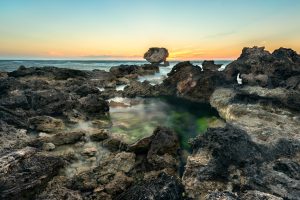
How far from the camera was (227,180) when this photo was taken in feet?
51.9

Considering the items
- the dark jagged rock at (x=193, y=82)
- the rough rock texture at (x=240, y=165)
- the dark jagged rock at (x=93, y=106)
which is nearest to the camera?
the rough rock texture at (x=240, y=165)

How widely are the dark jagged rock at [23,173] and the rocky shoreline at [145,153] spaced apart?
5cm

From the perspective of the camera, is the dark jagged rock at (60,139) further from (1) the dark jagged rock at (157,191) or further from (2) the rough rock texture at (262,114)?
(2) the rough rock texture at (262,114)

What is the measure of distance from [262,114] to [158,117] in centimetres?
1252

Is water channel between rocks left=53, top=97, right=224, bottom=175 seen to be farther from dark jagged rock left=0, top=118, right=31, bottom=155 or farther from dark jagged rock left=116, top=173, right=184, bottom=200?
dark jagged rock left=116, top=173, right=184, bottom=200

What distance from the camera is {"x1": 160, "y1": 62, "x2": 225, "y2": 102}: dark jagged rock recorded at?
4734 cm

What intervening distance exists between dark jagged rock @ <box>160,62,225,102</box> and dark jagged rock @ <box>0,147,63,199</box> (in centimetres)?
3495

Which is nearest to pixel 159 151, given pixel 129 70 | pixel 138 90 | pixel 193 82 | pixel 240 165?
pixel 240 165

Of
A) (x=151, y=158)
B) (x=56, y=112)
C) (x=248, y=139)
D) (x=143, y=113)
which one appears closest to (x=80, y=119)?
(x=56, y=112)

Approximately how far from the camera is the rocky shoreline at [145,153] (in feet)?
45.2

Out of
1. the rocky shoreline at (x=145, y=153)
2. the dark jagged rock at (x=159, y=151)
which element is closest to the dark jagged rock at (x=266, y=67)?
the rocky shoreline at (x=145, y=153)

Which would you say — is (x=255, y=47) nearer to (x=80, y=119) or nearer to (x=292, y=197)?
(x=80, y=119)

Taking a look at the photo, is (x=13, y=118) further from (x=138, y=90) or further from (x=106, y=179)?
(x=138, y=90)

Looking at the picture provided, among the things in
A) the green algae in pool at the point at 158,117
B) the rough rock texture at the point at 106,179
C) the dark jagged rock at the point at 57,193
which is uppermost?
the dark jagged rock at the point at 57,193
